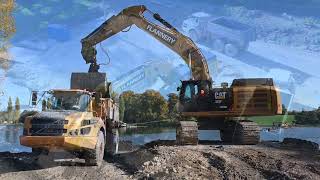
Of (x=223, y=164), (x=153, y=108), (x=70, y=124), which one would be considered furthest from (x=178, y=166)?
(x=153, y=108)

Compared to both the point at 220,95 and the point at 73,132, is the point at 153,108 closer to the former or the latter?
the point at 220,95

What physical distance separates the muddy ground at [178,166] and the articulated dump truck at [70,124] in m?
0.66

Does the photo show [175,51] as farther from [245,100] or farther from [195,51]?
[245,100]

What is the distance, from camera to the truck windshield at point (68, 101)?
16750 millimetres

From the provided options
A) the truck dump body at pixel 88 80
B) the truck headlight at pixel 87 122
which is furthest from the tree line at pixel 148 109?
the truck headlight at pixel 87 122

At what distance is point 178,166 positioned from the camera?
1444 centimetres

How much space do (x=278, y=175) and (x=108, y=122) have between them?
7880mm

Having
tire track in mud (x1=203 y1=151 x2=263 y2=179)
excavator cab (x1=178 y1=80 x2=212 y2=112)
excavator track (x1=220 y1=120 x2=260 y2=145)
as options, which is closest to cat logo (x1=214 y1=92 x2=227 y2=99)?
excavator cab (x1=178 y1=80 x2=212 y2=112)

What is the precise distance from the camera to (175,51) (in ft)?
79.6

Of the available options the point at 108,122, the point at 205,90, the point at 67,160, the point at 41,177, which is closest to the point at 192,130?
the point at 205,90

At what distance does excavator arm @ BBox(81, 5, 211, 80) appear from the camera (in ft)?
77.2

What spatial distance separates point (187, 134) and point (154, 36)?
585 cm

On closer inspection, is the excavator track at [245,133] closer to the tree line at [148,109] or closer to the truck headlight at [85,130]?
the tree line at [148,109]

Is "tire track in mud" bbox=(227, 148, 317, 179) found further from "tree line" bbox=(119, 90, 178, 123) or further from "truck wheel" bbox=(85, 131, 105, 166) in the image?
"tree line" bbox=(119, 90, 178, 123)
